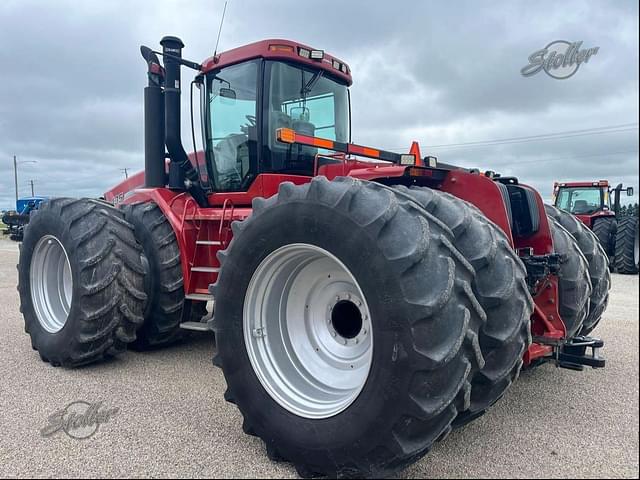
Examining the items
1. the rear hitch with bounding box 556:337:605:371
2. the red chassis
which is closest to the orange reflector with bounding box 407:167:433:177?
the red chassis

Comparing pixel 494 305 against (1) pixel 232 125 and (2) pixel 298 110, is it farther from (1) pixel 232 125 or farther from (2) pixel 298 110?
(1) pixel 232 125

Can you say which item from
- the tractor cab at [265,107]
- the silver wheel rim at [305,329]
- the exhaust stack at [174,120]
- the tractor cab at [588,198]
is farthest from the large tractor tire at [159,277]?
the tractor cab at [588,198]

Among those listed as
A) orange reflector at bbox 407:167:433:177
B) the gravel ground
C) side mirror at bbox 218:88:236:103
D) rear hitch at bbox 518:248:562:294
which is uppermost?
side mirror at bbox 218:88:236:103

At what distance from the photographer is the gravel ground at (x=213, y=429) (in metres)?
2.73

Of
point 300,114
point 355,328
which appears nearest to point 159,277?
point 300,114

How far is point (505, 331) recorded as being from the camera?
8.19ft

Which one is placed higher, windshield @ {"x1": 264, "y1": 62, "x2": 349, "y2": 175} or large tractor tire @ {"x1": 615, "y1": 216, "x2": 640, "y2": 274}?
windshield @ {"x1": 264, "y1": 62, "x2": 349, "y2": 175}

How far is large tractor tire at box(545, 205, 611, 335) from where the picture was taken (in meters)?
4.33

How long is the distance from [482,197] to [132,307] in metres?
3.00

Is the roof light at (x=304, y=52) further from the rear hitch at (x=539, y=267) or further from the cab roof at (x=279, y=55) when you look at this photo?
the rear hitch at (x=539, y=267)

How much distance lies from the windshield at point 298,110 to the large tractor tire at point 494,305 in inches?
83.5

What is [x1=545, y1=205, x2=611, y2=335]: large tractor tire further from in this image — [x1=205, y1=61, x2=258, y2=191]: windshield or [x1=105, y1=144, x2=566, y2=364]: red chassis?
[x1=205, y1=61, x2=258, y2=191]: windshield

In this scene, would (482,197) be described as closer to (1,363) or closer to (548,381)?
(548,381)

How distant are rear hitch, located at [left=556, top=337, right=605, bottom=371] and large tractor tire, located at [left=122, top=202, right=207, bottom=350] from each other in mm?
3164
